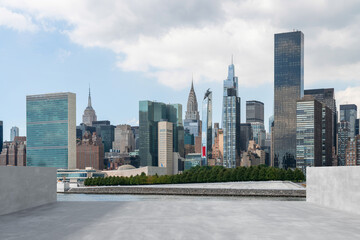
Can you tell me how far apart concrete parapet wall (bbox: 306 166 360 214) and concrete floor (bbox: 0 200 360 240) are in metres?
1.29

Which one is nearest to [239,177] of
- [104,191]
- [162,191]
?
[162,191]

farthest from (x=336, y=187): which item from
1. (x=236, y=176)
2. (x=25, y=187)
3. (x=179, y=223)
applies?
(x=236, y=176)

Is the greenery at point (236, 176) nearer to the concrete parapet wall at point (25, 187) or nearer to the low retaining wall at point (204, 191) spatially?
the low retaining wall at point (204, 191)

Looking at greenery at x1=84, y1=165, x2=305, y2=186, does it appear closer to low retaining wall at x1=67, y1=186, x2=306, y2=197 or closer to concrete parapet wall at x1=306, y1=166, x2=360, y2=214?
low retaining wall at x1=67, y1=186, x2=306, y2=197

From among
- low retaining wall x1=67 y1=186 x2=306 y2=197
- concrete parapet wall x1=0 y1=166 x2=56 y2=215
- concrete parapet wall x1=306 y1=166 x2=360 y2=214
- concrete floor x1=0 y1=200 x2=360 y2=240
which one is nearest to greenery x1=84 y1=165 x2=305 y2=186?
low retaining wall x1=67 y1=186 x2=306 y2=197

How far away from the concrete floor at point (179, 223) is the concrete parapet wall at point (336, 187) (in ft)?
4.25

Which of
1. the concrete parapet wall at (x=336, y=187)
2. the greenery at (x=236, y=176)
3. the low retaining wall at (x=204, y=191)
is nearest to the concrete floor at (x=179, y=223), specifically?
the concrete parapet wall at (x=336, y=187)

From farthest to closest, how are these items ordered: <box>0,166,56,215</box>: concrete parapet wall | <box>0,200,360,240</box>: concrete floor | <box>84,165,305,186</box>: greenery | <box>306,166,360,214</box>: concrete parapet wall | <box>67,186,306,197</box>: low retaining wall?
<box>84,165,305,186</box>: greenery
<box>67,186,306,197</box>: low retaining wall
<box>0,166,56,215</box>: concrete parapet wall
<box>306,166,360,214</box>: concrete parapet wall
<box>0,200,360,240</box>: concrete floor

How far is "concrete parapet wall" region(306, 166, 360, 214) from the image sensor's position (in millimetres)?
18984

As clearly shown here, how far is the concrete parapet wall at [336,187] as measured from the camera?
62.3ft

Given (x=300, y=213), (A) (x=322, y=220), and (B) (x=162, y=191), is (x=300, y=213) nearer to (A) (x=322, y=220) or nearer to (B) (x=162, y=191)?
(A) (x=322, y=220)

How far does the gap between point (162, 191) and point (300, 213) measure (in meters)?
97.9

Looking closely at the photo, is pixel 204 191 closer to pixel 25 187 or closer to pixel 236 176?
pixel 236 176

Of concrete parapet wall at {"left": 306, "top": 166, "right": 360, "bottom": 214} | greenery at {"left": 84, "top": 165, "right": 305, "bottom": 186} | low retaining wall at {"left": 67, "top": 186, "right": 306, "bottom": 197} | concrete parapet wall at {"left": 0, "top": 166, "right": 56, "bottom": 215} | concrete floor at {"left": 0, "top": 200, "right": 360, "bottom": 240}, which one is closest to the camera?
concrete floor at {"left": 0, "top": 200, "right": 360, "bottom": 240}
